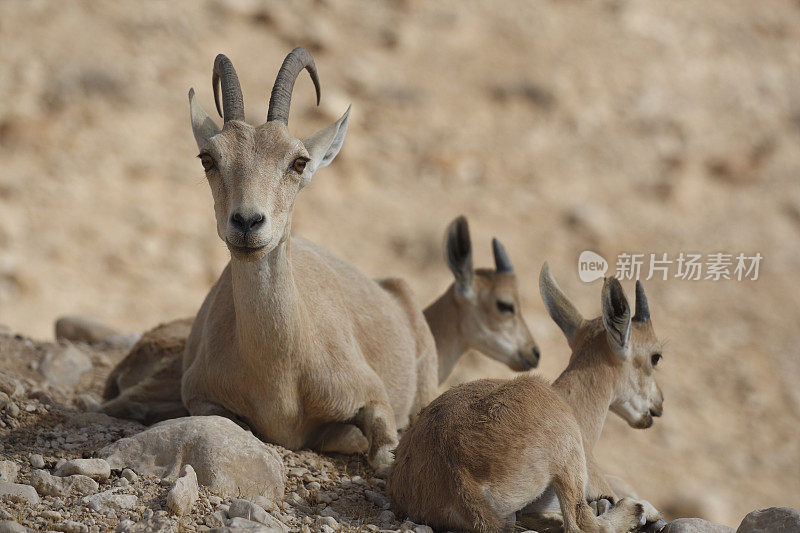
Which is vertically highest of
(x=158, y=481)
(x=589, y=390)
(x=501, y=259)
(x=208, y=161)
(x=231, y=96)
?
(x=231, y=96)

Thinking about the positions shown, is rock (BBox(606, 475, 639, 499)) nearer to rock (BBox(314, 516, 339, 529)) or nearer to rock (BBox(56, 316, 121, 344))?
rock (BBox(314, 516, 339, 529))

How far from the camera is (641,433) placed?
1709 cm

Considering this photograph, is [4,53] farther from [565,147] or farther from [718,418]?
[718,418]

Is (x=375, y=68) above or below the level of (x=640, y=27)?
below

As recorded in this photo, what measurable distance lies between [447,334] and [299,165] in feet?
14.5

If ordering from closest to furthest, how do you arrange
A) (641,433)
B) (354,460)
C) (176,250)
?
1. (354,460)
2. (641,433)
3. (176,250)

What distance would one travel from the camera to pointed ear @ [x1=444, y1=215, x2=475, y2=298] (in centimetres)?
983

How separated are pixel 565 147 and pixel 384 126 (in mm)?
4230

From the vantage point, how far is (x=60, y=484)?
524 cm

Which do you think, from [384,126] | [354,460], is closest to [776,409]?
[384,126]

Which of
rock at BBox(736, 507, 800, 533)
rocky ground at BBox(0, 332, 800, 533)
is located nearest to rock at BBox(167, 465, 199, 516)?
rocky ground at BBox(0, 332, 800, 533)

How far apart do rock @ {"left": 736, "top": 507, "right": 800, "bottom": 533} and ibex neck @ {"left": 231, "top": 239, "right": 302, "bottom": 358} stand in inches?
116

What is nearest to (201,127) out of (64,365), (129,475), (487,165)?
(129,475)

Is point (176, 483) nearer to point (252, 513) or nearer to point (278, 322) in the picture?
point (252, 513)
